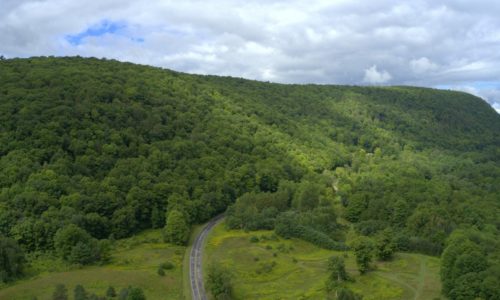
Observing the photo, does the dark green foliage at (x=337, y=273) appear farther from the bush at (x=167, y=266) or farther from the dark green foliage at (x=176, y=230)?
the dark green foliage at (x=176, y=230)

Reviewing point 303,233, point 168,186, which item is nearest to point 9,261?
point 168,186

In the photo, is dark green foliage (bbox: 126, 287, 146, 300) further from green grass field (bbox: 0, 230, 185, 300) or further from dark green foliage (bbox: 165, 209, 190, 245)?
dark green foliage (bbox: 165, 209, 190, 245)

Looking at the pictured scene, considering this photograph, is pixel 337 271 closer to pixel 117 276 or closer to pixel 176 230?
pixel 117 276

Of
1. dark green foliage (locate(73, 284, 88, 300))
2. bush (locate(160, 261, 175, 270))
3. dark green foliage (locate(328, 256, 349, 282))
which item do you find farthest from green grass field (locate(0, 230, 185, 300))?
dark green foliage (locate(328, 256, 349, 282))

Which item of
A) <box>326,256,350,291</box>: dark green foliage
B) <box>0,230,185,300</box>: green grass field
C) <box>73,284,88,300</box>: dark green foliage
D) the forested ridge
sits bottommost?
<box>0,230,185,300</box>: green grass field

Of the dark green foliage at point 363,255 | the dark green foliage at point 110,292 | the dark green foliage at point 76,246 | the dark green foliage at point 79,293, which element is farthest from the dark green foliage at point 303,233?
the dark green foliage at point 79,293

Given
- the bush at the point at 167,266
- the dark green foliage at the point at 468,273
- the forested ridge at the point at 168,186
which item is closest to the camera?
the dark green foliage at the point at 468,273

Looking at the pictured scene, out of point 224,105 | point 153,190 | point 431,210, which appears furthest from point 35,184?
point 224,105
